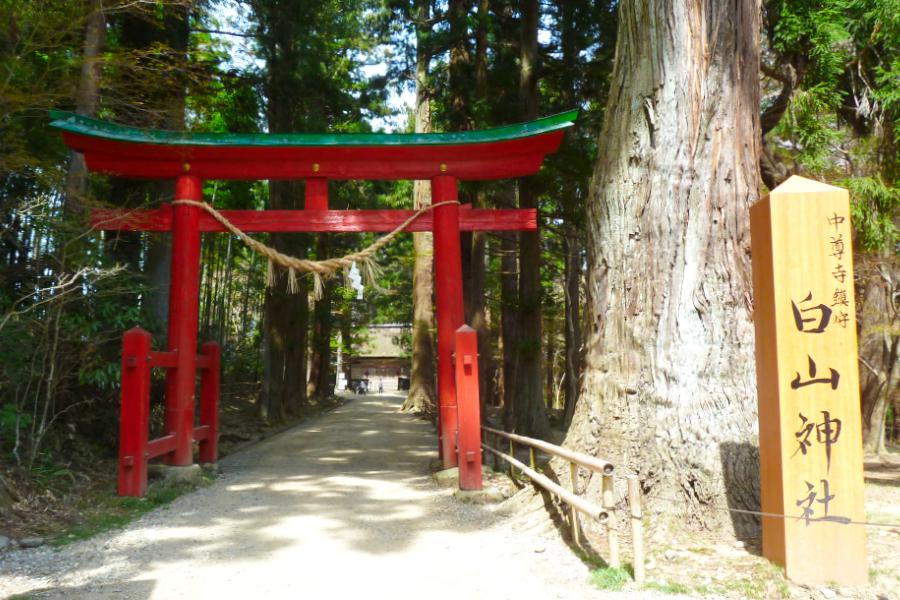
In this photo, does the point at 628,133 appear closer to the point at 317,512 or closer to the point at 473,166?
the point at 473,166

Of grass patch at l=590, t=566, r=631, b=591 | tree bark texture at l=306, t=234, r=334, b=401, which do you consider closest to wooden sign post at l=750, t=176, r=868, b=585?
grass patch at l=590, t=566, r=631, b=591

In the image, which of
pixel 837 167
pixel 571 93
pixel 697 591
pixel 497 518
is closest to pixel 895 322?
pixel 837 167

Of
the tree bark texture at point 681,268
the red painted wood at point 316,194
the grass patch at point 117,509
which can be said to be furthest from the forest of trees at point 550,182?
the red painted wood at point 316,194

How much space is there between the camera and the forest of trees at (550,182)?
5.38 meters

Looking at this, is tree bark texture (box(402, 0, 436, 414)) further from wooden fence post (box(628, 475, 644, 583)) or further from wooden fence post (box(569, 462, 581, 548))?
wooden fence post (box(628, 475, 644, 583))

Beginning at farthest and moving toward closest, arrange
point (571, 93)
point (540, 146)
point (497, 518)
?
point (571, 93) < point (540, 146) < point (497, 518)

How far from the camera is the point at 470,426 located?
729 cm

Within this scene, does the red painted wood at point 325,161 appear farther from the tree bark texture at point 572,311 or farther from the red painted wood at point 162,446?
the tree bark texture at point 572,311

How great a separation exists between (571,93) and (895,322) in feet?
21.7

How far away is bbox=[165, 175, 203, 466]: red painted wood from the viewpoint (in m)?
8.29

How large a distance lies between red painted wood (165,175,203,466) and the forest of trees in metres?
0.81

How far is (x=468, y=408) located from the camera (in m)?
7.26

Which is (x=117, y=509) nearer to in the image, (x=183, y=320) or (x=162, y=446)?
(x=162, y=446)

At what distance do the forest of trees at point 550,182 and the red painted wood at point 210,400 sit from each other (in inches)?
35.9
